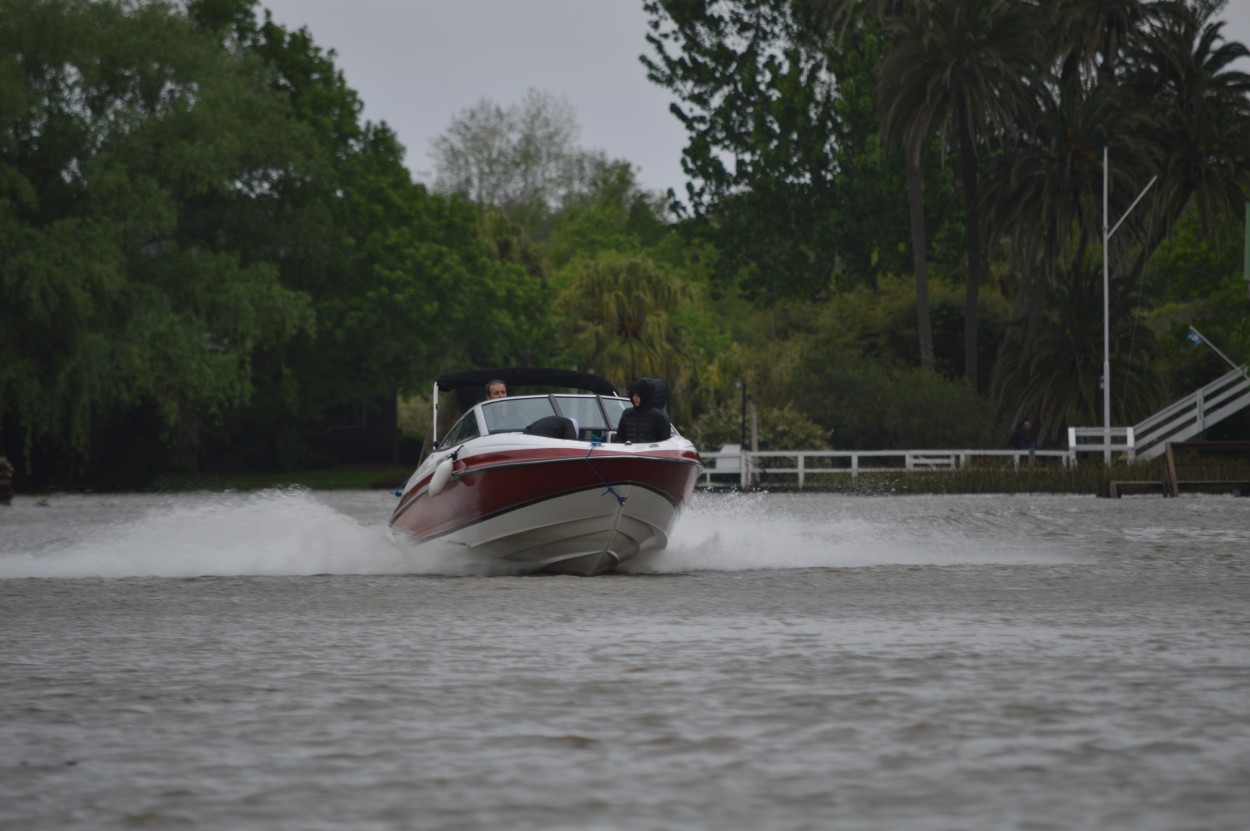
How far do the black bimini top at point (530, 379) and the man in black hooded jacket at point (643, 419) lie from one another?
1.95 meters

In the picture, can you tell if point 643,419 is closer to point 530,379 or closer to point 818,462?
point 530,379

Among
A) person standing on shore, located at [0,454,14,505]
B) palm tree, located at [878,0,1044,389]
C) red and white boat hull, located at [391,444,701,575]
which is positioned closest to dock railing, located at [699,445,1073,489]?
palm tree, located at [878,0,1044,389]

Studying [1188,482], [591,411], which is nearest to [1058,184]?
[1188,482]

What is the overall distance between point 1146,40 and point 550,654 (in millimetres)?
49997

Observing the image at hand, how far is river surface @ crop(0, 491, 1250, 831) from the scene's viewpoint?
5.97 m

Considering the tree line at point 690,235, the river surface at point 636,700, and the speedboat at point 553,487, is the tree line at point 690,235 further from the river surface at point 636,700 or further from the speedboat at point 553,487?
the river surface at point 636,700

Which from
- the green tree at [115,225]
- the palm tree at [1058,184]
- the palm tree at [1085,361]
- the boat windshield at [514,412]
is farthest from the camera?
the palm tree at [1058,184]

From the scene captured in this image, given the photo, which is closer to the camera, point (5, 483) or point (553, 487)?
point (553, 487)

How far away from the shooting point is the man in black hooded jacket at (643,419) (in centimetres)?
1761

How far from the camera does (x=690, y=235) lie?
69.3 meters

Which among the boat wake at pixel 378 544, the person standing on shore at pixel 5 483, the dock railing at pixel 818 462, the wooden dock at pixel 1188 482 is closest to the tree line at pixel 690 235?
the dock railing at pixel 818 462

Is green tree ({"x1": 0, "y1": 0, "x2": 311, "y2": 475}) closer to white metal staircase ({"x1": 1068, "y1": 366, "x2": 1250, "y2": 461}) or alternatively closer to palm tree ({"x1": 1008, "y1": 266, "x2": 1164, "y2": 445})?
palm tree ({"x1": 1008, "y1": 266, "x2": 1164, "y2": 445})

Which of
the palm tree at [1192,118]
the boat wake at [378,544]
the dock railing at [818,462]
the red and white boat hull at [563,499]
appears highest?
the palm tree at [1192,118]

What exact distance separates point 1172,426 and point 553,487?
1374 inches
